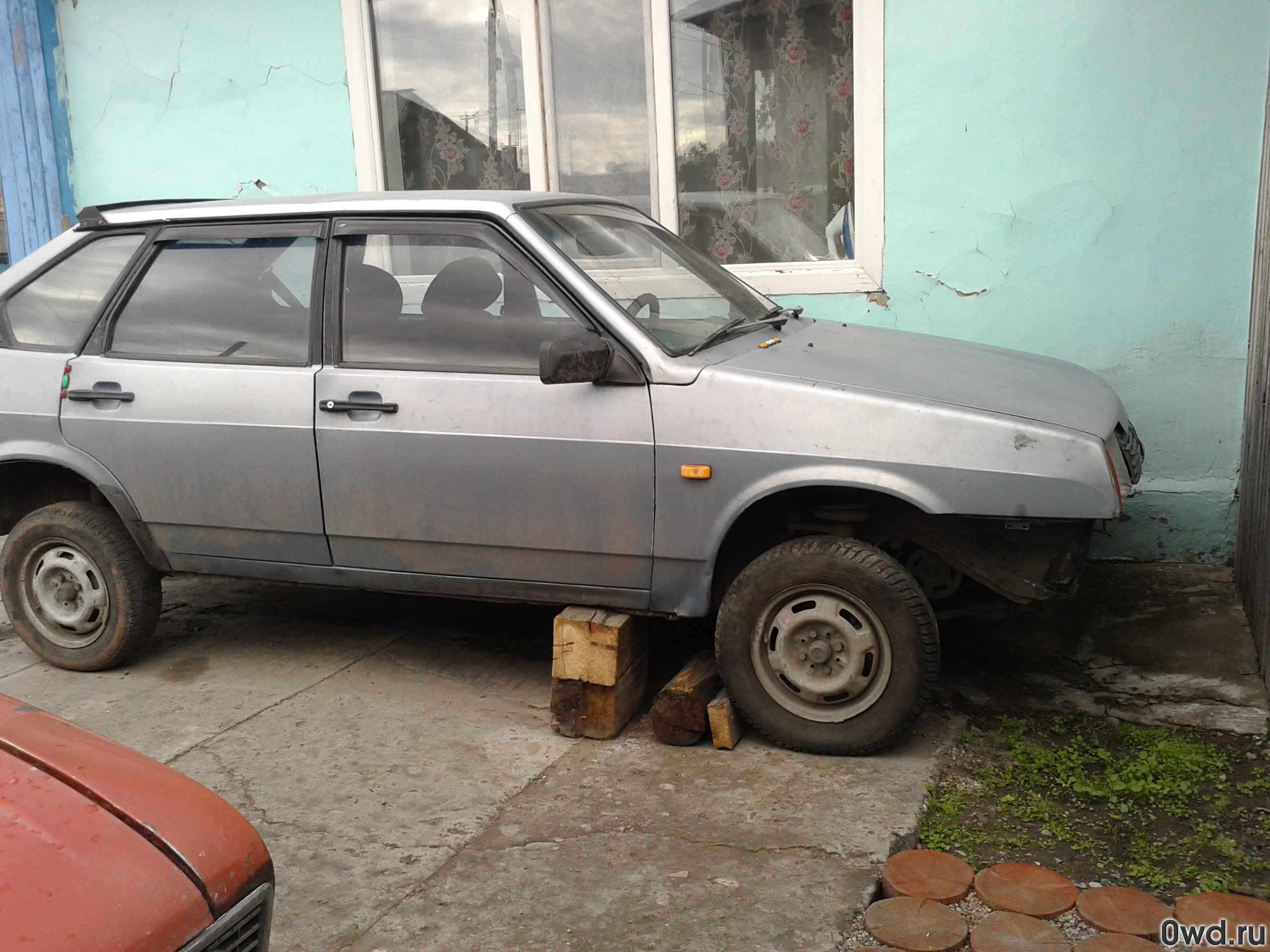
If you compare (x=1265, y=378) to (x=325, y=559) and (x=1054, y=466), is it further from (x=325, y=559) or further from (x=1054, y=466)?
(x=325, y=559)

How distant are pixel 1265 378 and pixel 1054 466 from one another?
1740 millimetres

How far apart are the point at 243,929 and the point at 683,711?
2.08 meters

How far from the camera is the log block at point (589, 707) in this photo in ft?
12.4

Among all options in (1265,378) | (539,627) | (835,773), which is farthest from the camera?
(539,627)

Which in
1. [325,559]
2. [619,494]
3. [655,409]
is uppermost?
[655,409]

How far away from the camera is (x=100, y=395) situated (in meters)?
4.19

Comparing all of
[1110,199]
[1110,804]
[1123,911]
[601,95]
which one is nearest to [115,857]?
[1123,911]

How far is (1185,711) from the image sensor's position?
384cm

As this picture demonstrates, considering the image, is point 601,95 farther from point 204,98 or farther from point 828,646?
point 828,646

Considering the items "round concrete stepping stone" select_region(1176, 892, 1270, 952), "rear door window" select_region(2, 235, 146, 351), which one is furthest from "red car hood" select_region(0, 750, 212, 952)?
"rear door window" select_region(2, 235, 146, 351)

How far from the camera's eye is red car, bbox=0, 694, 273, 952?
60.2 inches

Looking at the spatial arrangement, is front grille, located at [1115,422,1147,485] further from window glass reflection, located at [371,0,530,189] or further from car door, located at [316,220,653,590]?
window glass reflection, located at [371,0,530,189]

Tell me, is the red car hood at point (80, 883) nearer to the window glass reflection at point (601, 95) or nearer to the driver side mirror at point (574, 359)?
the driver side mirror at point (574, 359)

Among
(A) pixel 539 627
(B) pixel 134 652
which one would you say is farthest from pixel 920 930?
(B) pixel 134 652
